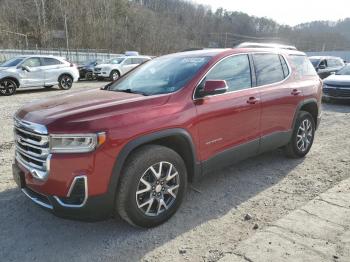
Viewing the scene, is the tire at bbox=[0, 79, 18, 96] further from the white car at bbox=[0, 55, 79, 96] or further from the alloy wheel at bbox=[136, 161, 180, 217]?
the alloy wheel at bbox=[136, 161, 180, 217]

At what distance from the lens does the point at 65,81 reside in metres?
16.7

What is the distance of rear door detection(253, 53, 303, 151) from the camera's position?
4.74 m

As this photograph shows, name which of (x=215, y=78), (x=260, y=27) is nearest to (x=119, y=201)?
(x=215, y=78)

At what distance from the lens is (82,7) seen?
2507 inches

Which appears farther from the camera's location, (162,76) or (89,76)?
(89,76)

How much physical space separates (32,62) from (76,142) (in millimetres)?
13532

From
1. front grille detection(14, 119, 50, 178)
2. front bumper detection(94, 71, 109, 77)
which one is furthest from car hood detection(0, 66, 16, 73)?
front grille detection(14, 119, 50, 178)

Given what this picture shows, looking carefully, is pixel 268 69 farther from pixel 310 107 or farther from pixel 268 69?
pixel 310 107

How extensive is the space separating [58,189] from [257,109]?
2677 millimetres

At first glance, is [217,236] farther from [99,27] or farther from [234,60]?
[99,27]

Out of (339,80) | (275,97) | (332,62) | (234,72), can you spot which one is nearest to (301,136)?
(275,97)

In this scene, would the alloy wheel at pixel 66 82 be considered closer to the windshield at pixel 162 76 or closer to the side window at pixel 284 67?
the windshield at pixel 162 76

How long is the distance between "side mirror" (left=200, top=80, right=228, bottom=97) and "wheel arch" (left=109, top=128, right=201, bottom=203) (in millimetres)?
512

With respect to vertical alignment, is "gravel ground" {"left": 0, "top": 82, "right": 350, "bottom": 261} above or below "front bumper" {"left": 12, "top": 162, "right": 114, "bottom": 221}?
below
